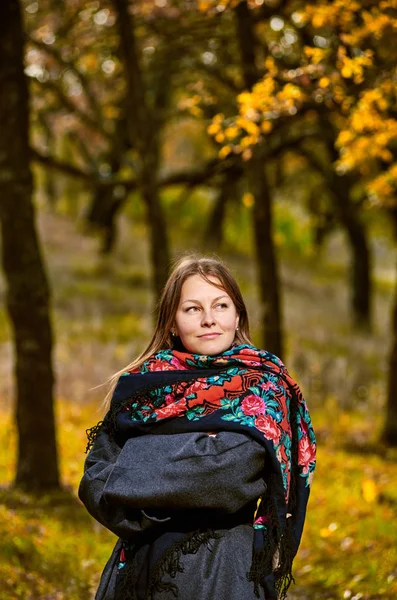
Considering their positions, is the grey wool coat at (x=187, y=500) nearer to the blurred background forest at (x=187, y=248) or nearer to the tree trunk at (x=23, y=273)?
the blurred background forest at (x=187, y=248)

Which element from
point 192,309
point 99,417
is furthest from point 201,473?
point 99,417

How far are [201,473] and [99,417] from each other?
850cm

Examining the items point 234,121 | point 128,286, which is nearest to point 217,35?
point 234,121

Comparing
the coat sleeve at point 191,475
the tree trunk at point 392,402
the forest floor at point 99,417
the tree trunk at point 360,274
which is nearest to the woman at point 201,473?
the coat sleeve at point 191,475

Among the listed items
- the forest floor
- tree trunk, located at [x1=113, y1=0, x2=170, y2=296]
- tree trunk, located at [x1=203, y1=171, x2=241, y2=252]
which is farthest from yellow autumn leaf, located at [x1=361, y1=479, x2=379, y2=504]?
tree trunk, located at [x1=203, y1=171, x2=241, y2=252]

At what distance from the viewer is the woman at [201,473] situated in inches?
105

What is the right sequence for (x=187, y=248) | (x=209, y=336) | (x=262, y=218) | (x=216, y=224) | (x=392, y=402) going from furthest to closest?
(x=216, y=224), (x=187, y=248), (x=392, y=402), (x=262, y=218), (x=209, y=336)

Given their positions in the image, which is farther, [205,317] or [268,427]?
[205,317]

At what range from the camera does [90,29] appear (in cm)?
1105

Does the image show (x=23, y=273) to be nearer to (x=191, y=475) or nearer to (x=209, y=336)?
(x=209, y=336)

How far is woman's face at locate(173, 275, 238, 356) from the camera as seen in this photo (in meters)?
3.01

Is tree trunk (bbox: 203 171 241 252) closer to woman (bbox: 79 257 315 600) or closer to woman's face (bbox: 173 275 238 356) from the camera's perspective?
woman's face (bbox: 173 275 238 356)

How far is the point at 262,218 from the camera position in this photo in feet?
32.9

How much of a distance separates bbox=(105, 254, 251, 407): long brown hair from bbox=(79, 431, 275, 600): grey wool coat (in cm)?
44
